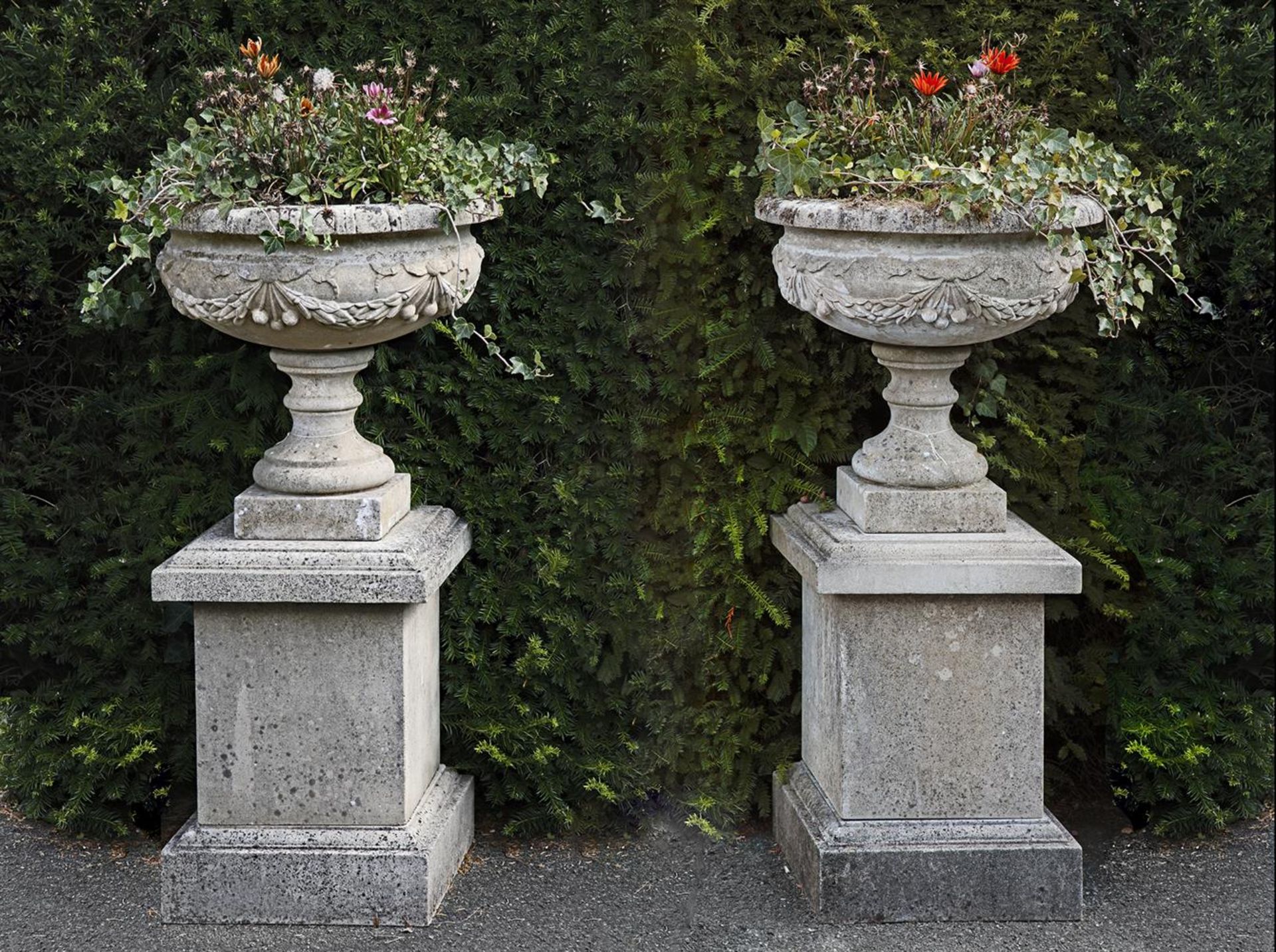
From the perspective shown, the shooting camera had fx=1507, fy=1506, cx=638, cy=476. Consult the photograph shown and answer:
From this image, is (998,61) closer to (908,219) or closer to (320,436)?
(908,219)

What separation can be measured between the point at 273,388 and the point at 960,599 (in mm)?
1909

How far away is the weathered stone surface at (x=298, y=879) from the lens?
3.67 m

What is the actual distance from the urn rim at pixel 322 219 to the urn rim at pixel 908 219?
884mm

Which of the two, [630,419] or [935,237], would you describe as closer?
[935,237]

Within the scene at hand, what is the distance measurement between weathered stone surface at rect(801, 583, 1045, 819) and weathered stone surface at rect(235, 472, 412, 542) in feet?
3.77

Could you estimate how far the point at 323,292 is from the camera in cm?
339

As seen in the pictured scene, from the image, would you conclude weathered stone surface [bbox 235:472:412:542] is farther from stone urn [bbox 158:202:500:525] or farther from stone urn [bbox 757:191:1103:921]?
stone urn [bbox 757:191:1103:921]

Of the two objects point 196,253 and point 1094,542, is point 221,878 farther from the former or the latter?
point 1094,542

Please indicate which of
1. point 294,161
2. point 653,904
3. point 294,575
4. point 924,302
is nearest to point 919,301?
point 924,302

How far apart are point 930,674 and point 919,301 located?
92cm

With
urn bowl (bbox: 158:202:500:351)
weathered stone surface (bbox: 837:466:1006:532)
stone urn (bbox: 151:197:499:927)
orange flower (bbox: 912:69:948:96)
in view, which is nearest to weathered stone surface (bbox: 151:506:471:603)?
stone urn (bbox: 151:197:499:927)

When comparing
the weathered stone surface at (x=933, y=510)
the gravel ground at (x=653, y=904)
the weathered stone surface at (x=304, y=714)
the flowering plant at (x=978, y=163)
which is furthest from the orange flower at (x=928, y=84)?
the gravel ground at (x=653, y=904)

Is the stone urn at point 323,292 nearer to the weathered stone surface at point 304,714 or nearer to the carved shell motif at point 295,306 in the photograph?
the carved shell motif at point 295,306

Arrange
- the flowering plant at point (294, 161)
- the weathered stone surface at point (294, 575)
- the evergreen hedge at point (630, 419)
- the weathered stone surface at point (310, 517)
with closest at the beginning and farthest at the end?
1. the flowering plant at point (294, 161)
2. the weathered stone surface at point (294, 575)
3. the weathered stone surface at point (310, 517)
4. the evergreen hedge at point (630, 419)
